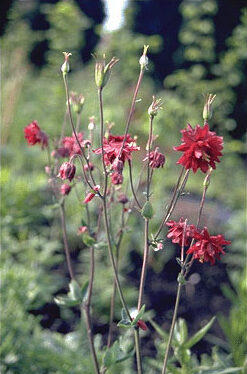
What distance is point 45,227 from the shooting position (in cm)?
352

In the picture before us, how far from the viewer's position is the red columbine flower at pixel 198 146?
1.17m

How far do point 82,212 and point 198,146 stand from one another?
2.04m

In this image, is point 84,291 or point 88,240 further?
point 84,291

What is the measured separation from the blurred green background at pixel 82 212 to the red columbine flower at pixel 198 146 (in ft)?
2.28

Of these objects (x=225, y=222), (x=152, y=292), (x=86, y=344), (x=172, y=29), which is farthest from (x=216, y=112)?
(x=172, y=29)

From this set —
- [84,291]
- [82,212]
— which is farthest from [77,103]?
[82,212]

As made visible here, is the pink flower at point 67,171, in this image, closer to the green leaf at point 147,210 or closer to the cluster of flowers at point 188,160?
the cluster of flowers at point 188,160

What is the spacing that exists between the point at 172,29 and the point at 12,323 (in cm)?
851

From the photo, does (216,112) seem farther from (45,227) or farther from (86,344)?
(86,344)

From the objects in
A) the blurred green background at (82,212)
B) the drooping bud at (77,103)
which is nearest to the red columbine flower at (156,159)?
the drooping bud at (77,103)

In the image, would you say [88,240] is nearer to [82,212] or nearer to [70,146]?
[70,146]

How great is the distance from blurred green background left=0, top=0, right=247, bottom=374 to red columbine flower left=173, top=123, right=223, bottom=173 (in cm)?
70

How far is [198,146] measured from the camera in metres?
1.17

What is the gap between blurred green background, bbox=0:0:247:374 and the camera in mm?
2184
